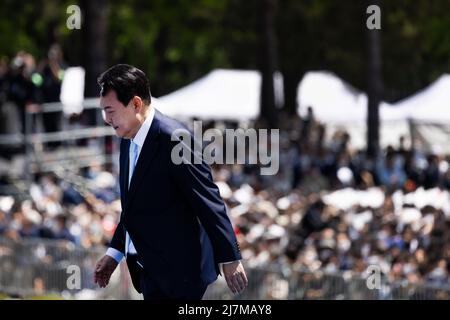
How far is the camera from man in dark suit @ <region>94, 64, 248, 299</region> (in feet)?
18.6

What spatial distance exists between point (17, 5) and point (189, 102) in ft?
19.8

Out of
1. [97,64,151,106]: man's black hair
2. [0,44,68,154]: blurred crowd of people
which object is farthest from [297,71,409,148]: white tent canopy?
[97,64,151,106]: man's black hair

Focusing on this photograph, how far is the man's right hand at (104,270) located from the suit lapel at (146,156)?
0.47m

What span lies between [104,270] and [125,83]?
3.33 feet

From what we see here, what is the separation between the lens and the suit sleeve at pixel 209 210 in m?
5.65

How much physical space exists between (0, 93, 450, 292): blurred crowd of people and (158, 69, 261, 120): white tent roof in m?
10.1

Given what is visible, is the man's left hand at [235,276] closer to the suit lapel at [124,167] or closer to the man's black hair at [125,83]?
the suit lapel at [124,167]

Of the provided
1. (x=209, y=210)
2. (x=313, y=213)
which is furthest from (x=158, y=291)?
(x=313, y=213)

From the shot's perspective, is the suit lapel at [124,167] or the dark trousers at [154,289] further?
the suit lapel at [124,167]

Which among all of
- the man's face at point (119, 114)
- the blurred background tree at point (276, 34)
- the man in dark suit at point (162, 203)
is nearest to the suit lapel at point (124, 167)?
the man in dark suit at point (162, 203)

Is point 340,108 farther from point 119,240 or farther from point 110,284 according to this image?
point 119,240

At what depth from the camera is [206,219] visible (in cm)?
565

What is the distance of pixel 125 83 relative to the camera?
18.8 feet
